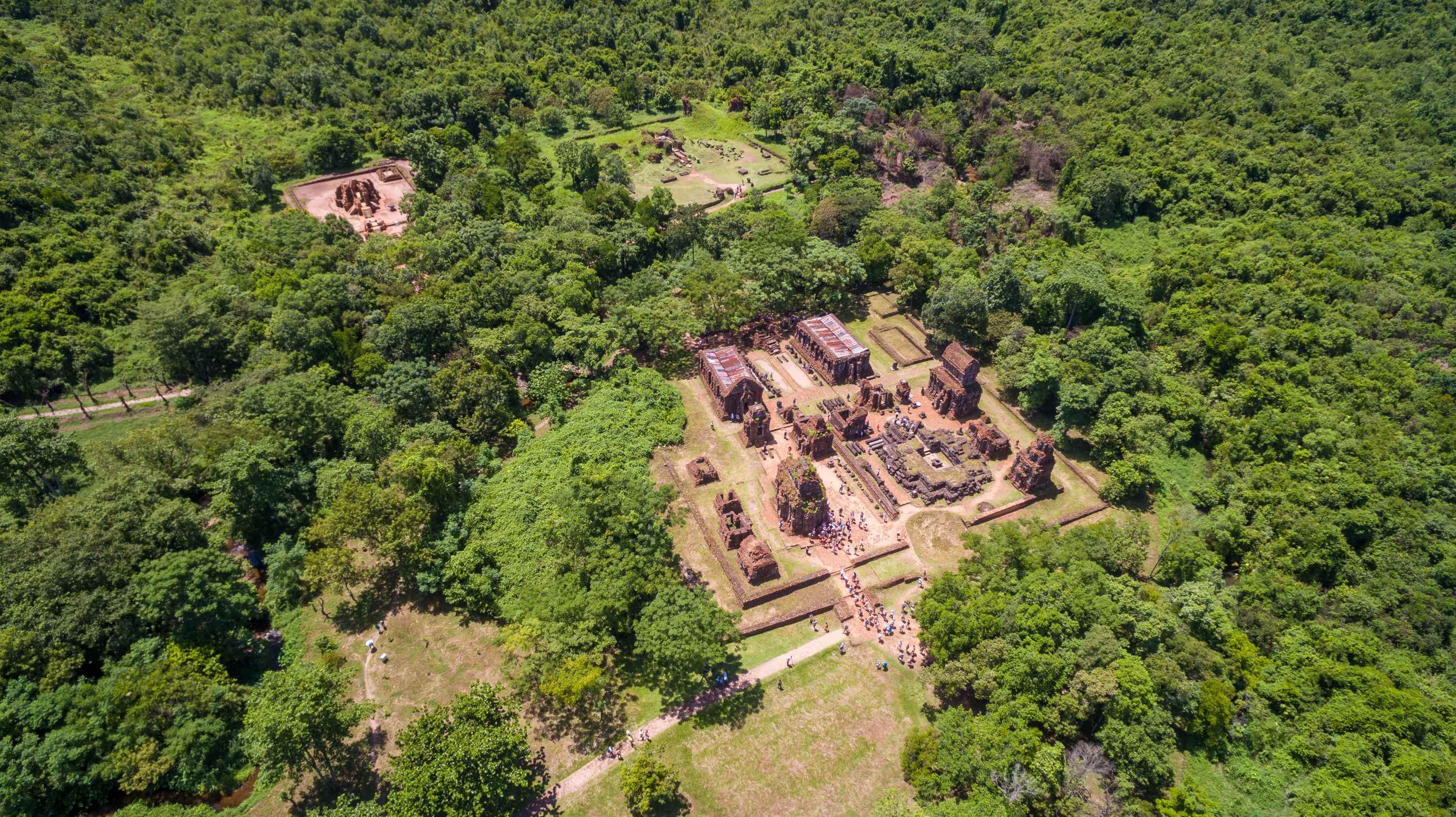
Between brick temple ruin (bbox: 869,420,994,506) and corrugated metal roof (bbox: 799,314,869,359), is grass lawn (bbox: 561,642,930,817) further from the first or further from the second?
corrugated metal roof (bbox: 799,314,869,359)

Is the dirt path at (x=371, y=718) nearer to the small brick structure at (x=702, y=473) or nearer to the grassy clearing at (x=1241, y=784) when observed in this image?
the small brick structure at (x=702, y=473)

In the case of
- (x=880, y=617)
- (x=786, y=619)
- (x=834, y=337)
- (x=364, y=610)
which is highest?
(x=834, y=337)

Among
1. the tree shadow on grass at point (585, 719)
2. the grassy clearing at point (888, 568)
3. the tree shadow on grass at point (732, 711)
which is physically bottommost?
the tree shadow on grass at point (585, 719)

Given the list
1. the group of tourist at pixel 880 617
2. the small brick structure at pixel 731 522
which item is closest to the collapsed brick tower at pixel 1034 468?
the group of tourist at pixel 880 617

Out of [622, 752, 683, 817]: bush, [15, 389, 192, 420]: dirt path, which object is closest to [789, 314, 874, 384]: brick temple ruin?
[622, 752, 683, 817]: bush

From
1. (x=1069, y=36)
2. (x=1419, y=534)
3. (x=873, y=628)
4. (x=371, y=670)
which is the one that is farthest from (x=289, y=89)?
(x=1419, y=534)

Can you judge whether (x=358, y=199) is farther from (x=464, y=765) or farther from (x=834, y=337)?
(x=464, y=765)

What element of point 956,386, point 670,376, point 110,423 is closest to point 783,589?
point 956,386

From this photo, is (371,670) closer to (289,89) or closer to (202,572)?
(202,572)
